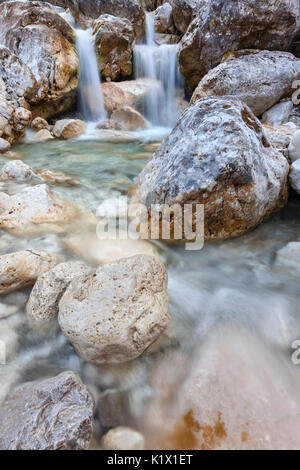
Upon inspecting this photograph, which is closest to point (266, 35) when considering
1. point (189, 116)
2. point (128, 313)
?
point (189, 116)

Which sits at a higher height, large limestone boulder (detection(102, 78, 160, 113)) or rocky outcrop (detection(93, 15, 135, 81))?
rocky outcrop (detection(93, 15, 135, 81))

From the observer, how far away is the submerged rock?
337cm

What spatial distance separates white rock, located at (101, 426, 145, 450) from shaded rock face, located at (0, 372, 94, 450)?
91mm

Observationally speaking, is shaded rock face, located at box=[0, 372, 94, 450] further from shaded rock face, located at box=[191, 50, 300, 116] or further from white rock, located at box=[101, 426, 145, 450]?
shaded rock face, located at box=[191, 50, 300, 116]

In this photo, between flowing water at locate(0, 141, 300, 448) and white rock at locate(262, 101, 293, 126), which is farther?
white rock at locate(262, 101, 293, 126)

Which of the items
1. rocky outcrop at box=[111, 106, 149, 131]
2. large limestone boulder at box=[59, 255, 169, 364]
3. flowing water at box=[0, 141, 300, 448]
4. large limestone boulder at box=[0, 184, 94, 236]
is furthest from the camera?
rocky outcrop at box=[111, 106, 149, 131]

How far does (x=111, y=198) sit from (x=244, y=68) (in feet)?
16.9

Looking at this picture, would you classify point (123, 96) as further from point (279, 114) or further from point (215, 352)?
point (215, 352)

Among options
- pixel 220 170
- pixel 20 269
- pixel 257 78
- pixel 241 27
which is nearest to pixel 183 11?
pixel 241 27

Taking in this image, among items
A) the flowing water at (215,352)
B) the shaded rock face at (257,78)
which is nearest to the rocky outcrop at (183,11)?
the shaded rock face at (257,78)

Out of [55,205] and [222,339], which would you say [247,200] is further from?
[55,205]

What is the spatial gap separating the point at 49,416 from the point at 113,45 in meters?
11.6

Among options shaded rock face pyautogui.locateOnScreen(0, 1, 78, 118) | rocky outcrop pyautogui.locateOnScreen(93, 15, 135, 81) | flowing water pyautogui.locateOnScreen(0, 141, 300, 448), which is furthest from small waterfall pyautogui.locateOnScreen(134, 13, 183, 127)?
Answer: flowing water pyautogui.locateOnScreen(0, 141, 300, 448)

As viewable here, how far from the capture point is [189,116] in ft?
10.0
